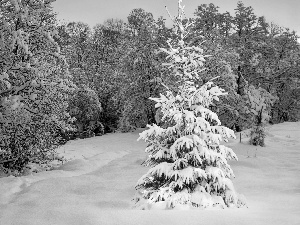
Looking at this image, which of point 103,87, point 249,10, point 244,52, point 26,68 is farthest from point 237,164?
point 103,87

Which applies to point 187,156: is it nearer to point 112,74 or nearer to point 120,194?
point 120,194

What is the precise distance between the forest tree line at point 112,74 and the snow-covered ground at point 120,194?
209cm

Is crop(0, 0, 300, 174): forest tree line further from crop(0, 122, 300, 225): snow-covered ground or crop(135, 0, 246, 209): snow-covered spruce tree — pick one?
crop(0, 122, 300, 225): snow-covered ground

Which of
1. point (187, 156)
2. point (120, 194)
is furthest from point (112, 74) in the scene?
point (187, 156)

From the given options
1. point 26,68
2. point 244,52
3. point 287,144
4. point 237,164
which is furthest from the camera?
point 244,52

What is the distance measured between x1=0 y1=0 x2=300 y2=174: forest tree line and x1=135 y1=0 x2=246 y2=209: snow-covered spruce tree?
97 cm

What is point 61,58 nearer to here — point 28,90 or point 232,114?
point 28,90

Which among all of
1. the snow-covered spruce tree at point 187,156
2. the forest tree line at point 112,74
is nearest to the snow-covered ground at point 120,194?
the snow-covered spruce tree at point 187,156

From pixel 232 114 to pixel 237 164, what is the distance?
9.03 meters

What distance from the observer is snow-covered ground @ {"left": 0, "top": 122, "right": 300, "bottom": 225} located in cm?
591

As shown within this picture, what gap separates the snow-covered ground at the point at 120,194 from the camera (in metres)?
5.91

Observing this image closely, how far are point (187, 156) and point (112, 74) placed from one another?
24.6m

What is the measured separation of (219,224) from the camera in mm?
5426

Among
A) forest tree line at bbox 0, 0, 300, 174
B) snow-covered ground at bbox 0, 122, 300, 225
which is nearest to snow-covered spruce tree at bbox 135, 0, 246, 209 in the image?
snow-covered ground at bbox 0, 122, 300, 225
